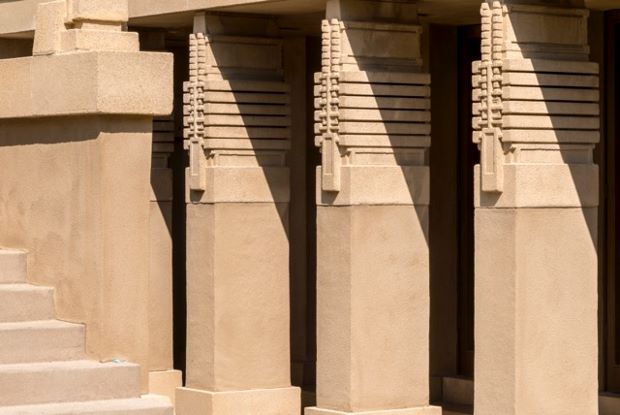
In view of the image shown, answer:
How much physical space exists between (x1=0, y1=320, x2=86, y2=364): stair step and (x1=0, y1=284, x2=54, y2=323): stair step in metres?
0.08

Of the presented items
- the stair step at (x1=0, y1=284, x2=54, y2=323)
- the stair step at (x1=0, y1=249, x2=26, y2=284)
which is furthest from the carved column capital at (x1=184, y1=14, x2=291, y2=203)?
the stair step at (x1=0, y1=284, x2=54, y2=323)

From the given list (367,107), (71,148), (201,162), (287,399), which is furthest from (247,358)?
(71,148)

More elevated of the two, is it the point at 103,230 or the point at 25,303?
the point at 103,230

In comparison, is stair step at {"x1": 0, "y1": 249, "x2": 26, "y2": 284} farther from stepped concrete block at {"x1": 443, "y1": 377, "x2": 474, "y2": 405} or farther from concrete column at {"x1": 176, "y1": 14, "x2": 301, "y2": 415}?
stepped concrete block at {"x1": 443, "y1": 377, "x2": 474, "y2": 405}

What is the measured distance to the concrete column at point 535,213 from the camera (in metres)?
17.8

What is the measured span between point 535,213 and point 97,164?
747cm

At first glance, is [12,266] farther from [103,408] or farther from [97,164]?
[103,408]

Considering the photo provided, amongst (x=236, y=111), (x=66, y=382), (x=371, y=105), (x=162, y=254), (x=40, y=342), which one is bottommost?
(x=66, y=382)

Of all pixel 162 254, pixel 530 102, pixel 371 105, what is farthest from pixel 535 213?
pixel 162 254

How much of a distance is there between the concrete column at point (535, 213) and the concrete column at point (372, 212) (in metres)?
1.92

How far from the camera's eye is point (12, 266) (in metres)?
12.0

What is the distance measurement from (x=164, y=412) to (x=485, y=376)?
7.85 metres

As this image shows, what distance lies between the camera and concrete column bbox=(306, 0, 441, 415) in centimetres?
Answer: 1973

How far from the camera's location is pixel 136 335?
1137cm
